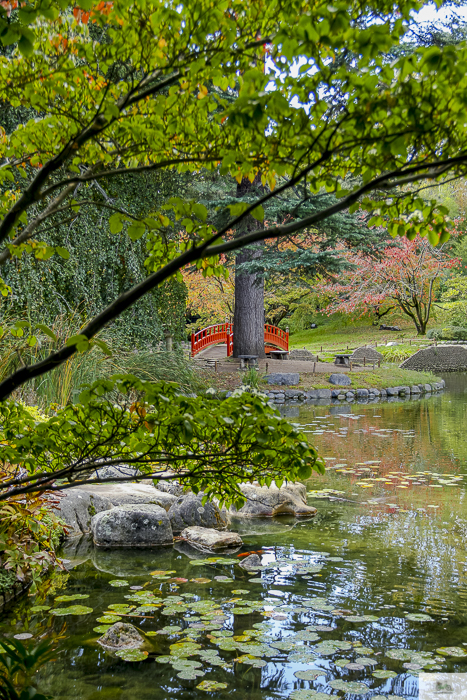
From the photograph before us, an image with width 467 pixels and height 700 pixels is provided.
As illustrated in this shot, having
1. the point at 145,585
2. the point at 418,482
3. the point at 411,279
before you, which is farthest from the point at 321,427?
the point at 411,279

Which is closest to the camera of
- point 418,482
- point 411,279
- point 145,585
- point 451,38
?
point 145,585

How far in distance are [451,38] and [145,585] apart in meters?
13.7

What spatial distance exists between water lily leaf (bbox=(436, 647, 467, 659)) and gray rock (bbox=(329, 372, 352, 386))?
1320cm

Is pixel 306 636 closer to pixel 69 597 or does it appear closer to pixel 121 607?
pixel 121 607

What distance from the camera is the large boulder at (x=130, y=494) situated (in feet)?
17.8

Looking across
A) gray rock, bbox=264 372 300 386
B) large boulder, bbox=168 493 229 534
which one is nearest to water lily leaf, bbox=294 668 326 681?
large boulder, bbox=168 493 229 534

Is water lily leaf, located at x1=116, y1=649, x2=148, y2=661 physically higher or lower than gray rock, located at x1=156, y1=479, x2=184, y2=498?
lower

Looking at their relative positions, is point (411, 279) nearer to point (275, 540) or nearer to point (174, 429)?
point (275, 540)

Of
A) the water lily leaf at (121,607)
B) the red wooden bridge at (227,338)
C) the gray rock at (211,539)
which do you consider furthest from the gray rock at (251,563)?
the red wooden bridge at (227,338)

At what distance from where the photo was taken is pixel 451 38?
536 inches

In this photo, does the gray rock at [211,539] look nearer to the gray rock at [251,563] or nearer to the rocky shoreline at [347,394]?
the gray rock at [251,563]

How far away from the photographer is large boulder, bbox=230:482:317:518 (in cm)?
573

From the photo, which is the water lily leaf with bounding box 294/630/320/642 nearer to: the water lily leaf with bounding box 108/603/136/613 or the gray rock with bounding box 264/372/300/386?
the water lily leaf with bounding box 108/603/136/613

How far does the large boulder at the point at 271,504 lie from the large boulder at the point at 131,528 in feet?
3.51
